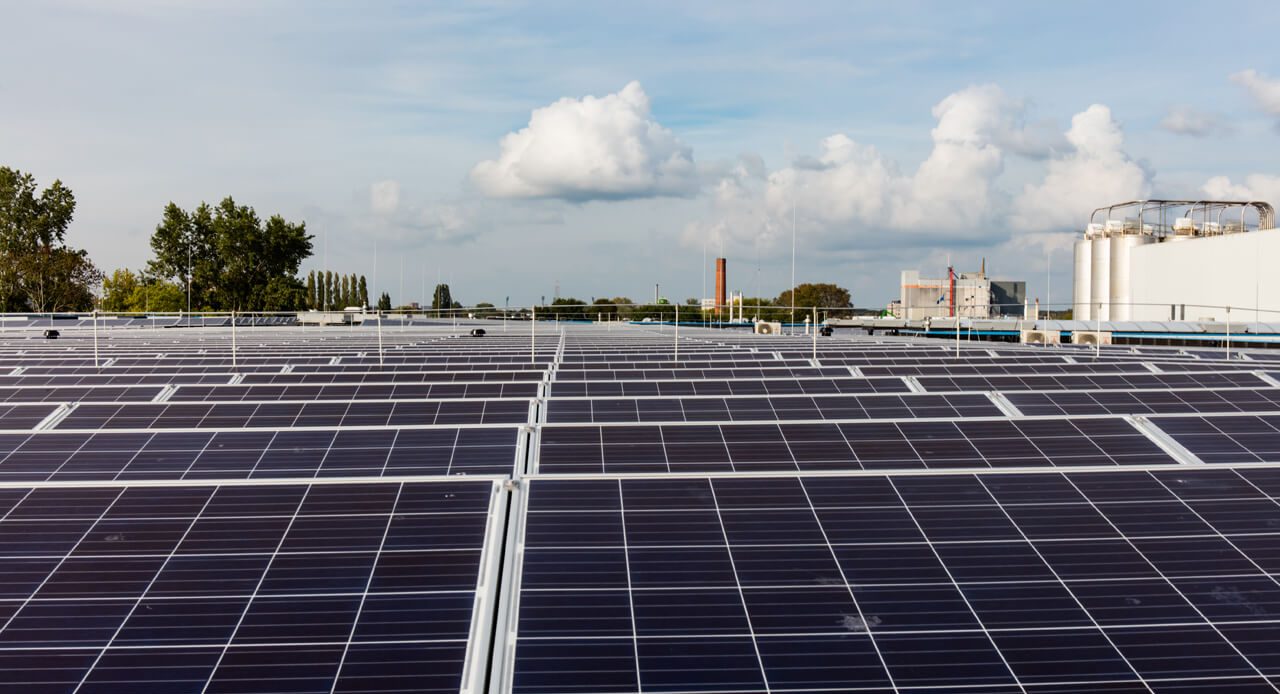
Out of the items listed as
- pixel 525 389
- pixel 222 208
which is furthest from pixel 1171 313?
pixel 222 208

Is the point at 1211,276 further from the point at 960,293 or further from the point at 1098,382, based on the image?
the point at 1098,382

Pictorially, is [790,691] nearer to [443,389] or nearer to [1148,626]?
[1148,626]

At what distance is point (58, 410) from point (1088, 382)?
64.7ft

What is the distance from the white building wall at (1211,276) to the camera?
59.4 m

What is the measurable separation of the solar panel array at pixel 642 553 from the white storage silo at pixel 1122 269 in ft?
226

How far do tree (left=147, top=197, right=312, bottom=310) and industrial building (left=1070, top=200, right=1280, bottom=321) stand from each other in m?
89.5

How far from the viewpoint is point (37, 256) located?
101m

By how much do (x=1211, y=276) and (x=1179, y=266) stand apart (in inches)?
175

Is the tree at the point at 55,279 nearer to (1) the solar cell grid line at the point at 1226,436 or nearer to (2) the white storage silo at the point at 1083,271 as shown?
(2) the white storage silo at the point at 1083,271

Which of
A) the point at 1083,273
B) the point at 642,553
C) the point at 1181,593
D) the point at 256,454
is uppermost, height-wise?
the point at 1083,273

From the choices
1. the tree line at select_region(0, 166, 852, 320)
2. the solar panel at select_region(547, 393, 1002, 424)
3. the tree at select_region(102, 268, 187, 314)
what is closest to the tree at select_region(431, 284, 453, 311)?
the tree line at select_region(0, 166, 852, 320)

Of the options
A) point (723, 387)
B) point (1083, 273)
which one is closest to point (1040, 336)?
point (1083, 273)

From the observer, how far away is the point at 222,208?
386 feet

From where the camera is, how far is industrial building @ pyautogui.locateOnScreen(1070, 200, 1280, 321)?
60.6 meters
